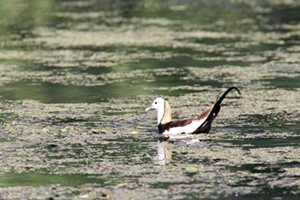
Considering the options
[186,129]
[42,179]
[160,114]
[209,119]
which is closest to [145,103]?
[160,114]

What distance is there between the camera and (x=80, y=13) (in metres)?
20.6

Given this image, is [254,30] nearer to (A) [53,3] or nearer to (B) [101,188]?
(A) [53,3]

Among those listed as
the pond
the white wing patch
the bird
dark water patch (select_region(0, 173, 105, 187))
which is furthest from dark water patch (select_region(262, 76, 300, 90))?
dark water patch (select_region(0, 173, 105, 187))

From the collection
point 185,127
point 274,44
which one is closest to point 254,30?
point 274,44

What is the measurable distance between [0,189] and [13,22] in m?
12.4

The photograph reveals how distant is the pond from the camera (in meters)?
6.73

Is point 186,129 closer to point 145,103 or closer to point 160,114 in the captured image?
point 160,114

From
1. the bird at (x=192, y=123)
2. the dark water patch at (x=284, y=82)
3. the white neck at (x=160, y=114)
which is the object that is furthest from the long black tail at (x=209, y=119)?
the dark water patch at (x=284, y=82)

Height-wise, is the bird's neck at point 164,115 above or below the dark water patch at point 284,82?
above

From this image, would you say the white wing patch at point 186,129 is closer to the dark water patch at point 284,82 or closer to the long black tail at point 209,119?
the long black tail at point 209,119

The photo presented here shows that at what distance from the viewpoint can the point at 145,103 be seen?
1024 cm

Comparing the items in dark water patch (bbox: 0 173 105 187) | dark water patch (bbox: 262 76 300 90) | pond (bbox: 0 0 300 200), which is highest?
dark water patch (bbox: 0 173 105 187)

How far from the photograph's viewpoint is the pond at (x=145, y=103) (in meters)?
6.73

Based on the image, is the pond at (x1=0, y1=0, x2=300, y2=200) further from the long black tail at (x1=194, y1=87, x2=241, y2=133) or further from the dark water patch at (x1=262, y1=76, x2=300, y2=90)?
the long black tail at (x1=194, y1=87, x2=241, y2=133)
